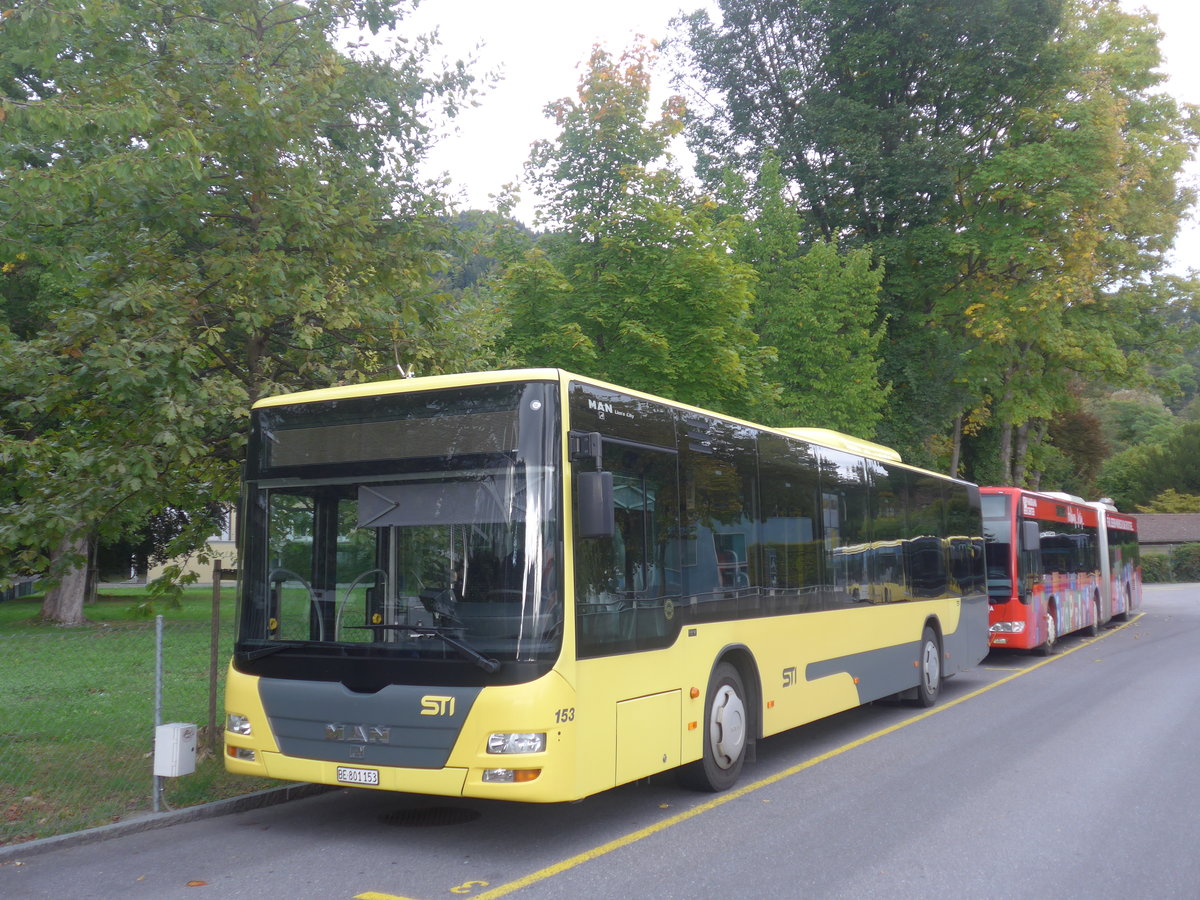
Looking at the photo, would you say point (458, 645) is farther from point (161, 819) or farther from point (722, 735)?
point (722, 735)

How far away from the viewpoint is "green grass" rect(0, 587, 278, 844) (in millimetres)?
7578

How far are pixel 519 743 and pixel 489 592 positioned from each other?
0.91 metres

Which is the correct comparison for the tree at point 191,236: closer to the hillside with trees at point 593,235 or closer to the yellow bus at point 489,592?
the hillside with trees at point 593,235

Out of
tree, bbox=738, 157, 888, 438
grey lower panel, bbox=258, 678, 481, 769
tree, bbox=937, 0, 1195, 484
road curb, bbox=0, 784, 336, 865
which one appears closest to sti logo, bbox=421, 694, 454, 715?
grey lower panel, bbox=258, 678, 481, 769

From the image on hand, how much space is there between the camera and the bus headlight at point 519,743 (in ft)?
20.7

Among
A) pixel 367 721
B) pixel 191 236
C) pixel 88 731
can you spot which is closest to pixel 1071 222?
pixel 191 236

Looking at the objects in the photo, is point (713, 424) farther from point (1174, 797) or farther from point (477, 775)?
point (1174, 797)

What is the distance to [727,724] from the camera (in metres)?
8.48

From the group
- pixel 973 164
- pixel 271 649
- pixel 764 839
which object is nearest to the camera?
pixel 764 839

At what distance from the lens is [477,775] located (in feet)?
20.8

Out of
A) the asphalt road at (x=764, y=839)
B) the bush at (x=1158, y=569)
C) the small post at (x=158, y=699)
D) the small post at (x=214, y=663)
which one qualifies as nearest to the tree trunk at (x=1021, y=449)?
the asphalt road at (x=764, y=839)

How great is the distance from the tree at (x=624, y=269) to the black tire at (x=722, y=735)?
8479 millimetres

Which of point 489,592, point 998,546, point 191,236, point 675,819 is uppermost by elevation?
point 191,236

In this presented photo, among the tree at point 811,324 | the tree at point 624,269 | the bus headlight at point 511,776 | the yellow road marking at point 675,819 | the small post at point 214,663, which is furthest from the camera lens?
the tree at point 811,324
